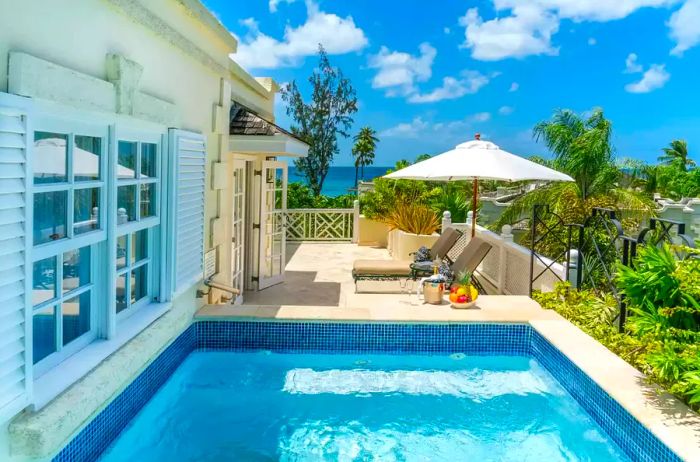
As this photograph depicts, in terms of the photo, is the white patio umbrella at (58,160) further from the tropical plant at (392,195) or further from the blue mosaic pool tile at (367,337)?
the tropical plant at (392,195)

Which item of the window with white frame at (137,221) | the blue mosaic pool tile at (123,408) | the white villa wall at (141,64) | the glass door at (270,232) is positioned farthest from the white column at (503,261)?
the window with white frame at (137,221)

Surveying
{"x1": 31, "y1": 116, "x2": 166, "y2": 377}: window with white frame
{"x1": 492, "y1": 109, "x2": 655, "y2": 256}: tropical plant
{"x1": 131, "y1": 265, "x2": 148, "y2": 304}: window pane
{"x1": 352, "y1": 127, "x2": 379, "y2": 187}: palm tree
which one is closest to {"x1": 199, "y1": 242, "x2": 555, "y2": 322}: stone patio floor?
{"x1": 131, "y1": 265, "x2": 148, "y2": 304}: window pane

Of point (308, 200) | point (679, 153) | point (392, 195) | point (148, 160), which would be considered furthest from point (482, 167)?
point (679, 153)

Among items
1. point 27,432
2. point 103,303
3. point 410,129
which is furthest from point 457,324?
point 410,129

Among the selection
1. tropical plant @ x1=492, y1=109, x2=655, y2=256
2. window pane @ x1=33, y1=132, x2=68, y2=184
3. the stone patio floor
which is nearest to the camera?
window pane @ x1=33, y1=132, x2=68, y2=184

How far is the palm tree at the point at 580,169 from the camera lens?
13622mm

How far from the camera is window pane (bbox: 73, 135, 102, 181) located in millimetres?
3863

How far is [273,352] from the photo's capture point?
676cm

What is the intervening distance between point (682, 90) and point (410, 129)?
319 feet

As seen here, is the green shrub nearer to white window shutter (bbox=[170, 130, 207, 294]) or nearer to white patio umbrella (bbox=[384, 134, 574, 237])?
white patio umbrella (bbox=[384, 134, 574, 237])

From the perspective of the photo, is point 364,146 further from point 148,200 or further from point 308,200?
point 148,200

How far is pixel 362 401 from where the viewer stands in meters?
5.64

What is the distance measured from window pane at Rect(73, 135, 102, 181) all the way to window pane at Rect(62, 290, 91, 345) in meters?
0.87

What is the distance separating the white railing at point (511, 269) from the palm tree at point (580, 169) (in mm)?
3103
